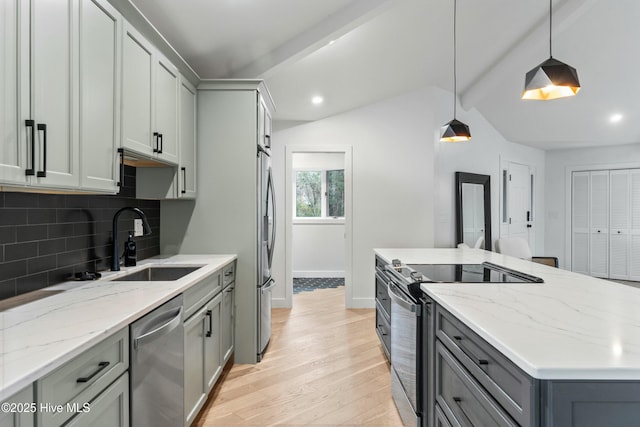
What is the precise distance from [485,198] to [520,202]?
1.28 metres

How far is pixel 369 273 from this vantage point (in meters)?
4.62

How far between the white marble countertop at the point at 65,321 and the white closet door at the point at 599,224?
22.8 ft

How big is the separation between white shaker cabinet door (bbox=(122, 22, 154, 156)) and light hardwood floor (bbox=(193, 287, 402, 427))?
5.49ft

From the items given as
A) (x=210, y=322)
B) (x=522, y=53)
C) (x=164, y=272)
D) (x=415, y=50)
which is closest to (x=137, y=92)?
(x=164, y=272)

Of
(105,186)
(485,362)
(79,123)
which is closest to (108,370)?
(105,186)

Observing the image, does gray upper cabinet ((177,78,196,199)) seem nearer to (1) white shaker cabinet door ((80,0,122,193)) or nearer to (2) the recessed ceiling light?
(1) white shaker cabinet door ((80,0,122,193))

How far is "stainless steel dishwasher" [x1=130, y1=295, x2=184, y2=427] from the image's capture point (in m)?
1.33

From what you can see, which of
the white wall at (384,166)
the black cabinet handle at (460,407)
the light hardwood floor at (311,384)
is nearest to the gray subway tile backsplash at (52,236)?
the light hardwood floor at (311,384)

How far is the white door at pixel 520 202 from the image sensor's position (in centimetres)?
591

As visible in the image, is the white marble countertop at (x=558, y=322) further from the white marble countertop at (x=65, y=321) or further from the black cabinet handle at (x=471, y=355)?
the white marble countertop at (x=65, y=321)

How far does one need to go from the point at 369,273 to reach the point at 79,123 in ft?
12.3

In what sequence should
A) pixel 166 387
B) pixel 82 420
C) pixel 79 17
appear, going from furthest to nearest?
pixel 166 387
pixel 79 17
pixel 82 420

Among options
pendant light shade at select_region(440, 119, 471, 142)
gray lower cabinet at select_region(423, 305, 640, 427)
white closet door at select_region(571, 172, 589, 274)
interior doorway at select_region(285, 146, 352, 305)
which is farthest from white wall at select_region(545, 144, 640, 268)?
gray lower cabinet at select_region(423, 305, 640, 427)

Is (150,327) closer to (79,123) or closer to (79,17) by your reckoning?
(79,123)
